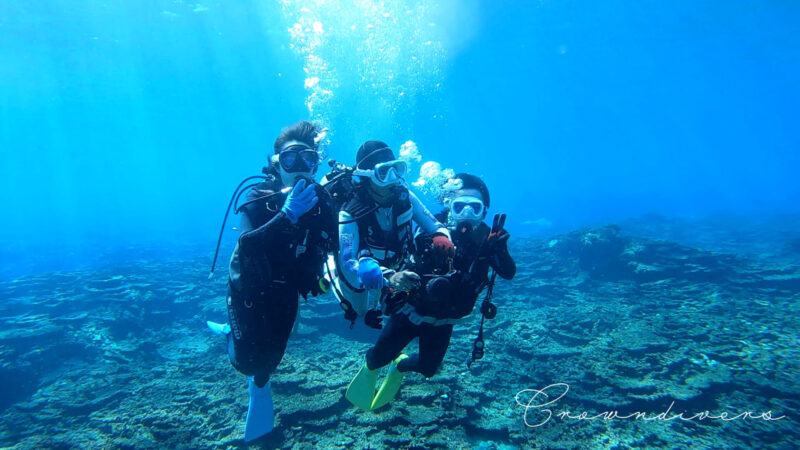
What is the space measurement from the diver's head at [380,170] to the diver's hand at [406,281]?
52.3 inches

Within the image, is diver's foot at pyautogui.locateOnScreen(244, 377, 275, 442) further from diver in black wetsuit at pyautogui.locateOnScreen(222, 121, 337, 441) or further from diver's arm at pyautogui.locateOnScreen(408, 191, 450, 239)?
diver's arm at pyautogui.locateOnScreen(408, 191, 450, 239)

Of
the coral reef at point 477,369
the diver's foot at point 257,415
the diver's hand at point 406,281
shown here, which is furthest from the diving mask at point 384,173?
the diver's foot at point 257,415

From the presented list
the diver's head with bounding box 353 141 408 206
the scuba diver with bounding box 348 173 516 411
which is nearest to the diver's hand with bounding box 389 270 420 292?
the scuba diver with bounding box 348 173 516 411

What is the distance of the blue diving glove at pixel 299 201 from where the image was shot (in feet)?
10.2

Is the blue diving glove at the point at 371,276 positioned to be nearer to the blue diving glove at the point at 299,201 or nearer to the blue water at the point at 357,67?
the blue diving glove at the point at 299,201

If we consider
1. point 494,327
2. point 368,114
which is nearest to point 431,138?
point 368,114

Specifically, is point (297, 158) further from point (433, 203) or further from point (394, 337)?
point (433, 203)

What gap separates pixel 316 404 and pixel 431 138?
128m

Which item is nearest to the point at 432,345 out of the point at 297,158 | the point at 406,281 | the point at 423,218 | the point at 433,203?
the point at 406,281

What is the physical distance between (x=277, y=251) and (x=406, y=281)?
141 cm

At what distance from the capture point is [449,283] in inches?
121

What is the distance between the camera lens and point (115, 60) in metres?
36.9

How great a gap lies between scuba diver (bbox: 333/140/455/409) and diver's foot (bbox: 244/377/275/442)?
3.50 ft

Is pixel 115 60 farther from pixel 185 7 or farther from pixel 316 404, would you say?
pixel 316 404
